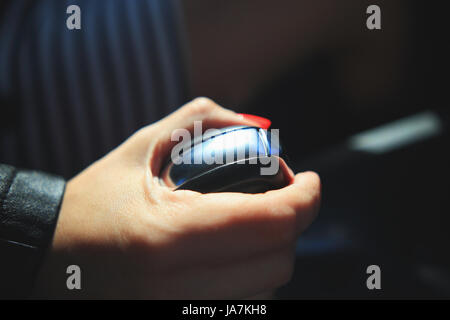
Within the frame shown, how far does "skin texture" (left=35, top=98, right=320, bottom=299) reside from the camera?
0.27 m

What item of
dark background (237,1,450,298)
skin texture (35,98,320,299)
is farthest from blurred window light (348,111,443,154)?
skin texture (35,98,320,299)

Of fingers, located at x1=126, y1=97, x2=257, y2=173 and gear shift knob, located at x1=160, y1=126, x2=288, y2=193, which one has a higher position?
fingers, located at x1=126, y1=97, x2=257, y2=173

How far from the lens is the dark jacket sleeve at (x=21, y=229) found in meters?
0.29

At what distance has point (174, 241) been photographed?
0.88 feet

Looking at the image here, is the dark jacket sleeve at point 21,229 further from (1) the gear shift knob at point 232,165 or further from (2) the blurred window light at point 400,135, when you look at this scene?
(2) the blurred window light at point 400,135

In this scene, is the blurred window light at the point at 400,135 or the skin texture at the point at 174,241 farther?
the blurred window light at the point at 400,135

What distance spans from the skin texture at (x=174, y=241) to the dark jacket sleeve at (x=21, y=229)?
12 mm

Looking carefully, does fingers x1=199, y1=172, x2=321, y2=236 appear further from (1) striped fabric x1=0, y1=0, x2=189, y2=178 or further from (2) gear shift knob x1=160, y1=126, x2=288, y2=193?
(1) striped fabric x1=0, y1=0, x2=189, y2=178

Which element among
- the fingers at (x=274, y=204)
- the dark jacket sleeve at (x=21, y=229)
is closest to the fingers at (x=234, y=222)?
the fingers at (x=274, y=204)

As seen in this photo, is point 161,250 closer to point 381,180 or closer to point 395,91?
point 381,180

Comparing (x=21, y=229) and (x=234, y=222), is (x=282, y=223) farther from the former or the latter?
(x=21, y=229)

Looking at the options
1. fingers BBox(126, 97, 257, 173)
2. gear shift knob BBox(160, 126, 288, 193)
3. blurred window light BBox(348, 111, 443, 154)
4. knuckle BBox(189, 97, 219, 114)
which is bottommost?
gear shift knob BBox(160, 126, 288, 193)

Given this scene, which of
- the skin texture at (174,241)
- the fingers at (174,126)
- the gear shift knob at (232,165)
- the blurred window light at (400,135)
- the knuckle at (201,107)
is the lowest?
the skin texture at (174,241)

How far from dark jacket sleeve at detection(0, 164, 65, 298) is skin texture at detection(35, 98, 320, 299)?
0.04 feet
